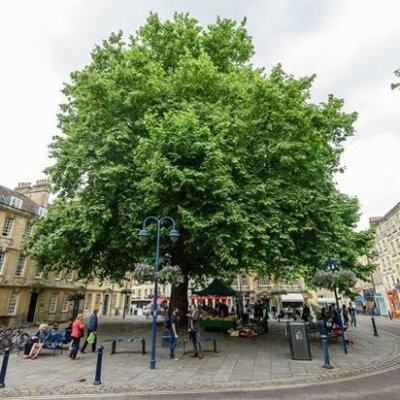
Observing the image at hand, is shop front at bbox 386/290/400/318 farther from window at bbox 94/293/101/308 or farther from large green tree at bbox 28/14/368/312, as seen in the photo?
window at bbox 94/293/101/308

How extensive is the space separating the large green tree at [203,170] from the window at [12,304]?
13878 mm

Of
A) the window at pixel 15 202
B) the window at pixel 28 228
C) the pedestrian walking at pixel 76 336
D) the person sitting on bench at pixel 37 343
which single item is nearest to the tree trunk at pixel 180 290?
the pedestrian walking at pixel 76 336

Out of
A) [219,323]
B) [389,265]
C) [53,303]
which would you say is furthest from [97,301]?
[389,265]

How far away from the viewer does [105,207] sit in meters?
14.9

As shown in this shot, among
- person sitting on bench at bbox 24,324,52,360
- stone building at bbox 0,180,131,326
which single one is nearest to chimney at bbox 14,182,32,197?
stone building at bbox 0,180,131,326

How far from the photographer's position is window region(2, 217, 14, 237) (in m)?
27.8

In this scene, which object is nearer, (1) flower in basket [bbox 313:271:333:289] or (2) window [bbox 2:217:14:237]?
(1) flower in basket [bbox 313:271:333:289]

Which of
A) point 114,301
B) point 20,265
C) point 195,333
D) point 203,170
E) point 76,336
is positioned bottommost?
point 76,336

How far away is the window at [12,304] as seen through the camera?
2765 centimetres

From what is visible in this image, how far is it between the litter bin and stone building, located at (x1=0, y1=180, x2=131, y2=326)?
671 inches

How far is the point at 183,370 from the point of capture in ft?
34.3

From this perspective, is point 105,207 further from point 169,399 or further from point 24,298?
point 24,298

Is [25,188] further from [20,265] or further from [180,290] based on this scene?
[180,290]

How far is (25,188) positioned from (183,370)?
34.4 m
